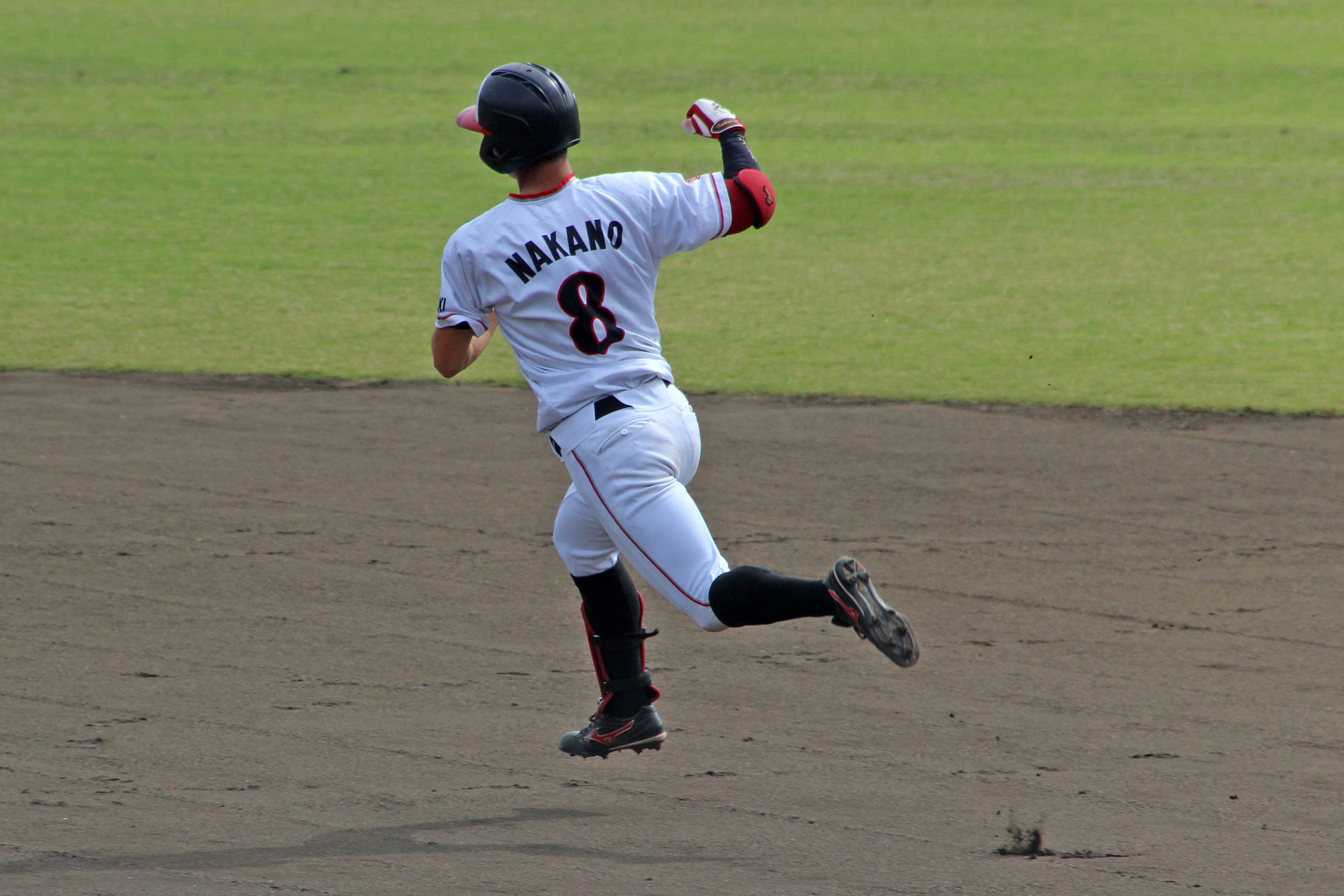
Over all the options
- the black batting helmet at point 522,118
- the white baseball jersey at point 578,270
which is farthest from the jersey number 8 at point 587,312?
the black batting helmet at point 522,118

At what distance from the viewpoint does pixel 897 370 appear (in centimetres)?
973

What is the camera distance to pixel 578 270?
407cm

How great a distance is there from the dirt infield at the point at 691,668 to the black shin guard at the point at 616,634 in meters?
0.24

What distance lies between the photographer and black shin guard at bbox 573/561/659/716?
4.55 meters

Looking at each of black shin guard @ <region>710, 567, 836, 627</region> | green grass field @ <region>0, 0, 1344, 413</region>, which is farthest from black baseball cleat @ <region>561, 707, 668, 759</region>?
green grass field @ <region>0, 0, 1344, 413</region>

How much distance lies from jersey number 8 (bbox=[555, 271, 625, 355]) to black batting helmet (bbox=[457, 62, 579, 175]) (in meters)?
0.36

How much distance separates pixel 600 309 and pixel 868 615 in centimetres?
109

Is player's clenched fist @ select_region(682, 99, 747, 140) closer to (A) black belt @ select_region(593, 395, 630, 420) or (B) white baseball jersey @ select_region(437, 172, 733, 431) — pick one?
(B) white baseball jersey @ select_region(437, 172, 733, 431)

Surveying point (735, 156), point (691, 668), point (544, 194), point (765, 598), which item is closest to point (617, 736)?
point (765, 598)

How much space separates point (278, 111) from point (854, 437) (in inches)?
628

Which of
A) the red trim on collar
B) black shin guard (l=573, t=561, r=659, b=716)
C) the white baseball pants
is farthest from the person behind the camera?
black shin guard (l=573, t=561, r=659, b=716)

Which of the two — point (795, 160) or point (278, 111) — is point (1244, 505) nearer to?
point (795, 160)

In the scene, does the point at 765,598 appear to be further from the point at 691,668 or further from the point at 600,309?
the point at 691,668

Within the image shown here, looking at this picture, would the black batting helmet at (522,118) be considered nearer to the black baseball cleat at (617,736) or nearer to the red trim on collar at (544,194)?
the red trim on collar at (544,194)
